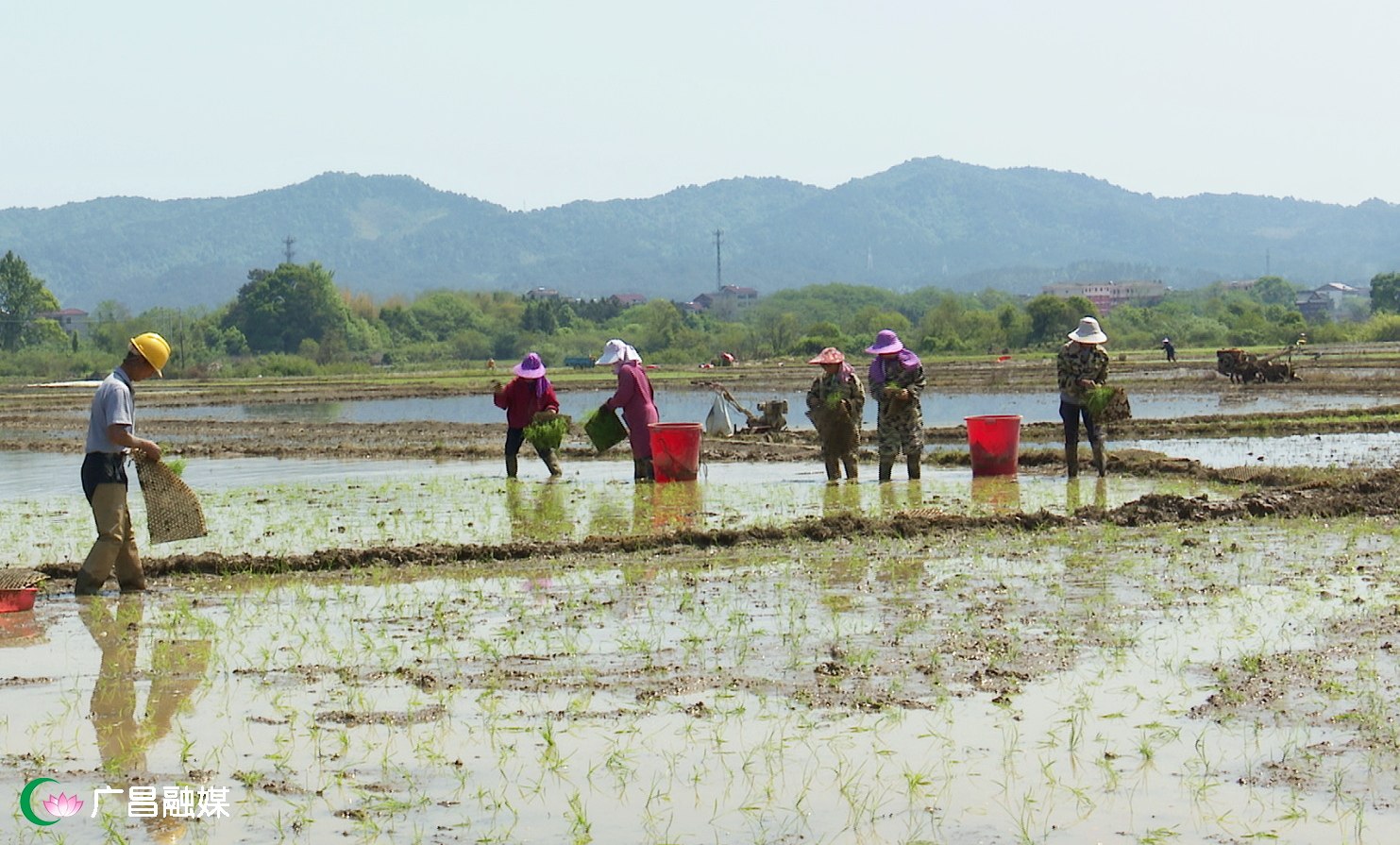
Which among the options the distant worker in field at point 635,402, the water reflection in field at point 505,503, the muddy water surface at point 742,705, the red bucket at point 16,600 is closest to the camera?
the muddy water surface at point 742,705

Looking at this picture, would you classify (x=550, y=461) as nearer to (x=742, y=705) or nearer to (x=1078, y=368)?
(x=1078, y=368)

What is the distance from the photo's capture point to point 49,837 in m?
4.79

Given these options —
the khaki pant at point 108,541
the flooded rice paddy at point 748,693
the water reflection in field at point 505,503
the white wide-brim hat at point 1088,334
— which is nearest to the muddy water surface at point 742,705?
the flooded rice paddy at point 748,693

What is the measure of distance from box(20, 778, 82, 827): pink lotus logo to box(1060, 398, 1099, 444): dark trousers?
11.1 m

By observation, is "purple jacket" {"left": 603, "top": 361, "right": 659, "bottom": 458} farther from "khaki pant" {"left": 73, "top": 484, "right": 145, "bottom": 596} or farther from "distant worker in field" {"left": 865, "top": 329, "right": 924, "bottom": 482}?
"khaki pant" {"left": 73, "top": 484, "right": 145, "bottom": 596}

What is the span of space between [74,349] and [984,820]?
3739 inches

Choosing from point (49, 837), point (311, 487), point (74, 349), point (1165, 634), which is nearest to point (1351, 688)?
point (1165, 634)

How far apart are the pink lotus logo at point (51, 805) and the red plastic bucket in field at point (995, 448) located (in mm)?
11392

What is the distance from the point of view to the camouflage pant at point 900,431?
48.0ft

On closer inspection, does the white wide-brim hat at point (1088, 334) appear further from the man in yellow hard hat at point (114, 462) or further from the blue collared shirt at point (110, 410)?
the blue collared shirt at point (110, 410)

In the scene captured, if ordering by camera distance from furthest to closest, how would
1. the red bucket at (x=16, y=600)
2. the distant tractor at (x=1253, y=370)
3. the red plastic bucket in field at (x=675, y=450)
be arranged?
the distant tractor at (x=1253, y=370)
the red plastic bucket in field at (x=675, y=450)
the red bucket at (x=16, y=600)

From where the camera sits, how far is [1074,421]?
48.6ft

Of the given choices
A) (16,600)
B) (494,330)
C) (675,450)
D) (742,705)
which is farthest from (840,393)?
(494,330)

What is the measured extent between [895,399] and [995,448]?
4.99 feet
